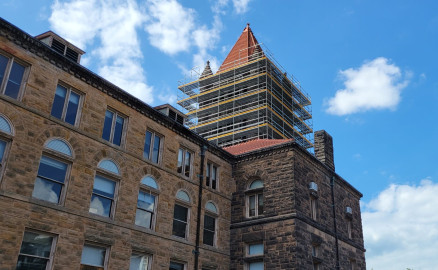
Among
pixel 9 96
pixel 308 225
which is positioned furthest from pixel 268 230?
pixel 9 96

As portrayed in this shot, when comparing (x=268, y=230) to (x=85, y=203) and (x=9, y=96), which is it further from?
(x=9, y=96)

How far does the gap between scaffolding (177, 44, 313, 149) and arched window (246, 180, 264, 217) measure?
22.3m

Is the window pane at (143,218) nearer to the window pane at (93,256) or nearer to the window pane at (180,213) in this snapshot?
the window pane at (180,213)

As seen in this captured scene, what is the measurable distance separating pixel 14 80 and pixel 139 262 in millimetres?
8738

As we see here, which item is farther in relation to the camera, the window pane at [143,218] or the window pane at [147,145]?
the window pane at [147,145]

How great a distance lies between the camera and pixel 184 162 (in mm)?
22531

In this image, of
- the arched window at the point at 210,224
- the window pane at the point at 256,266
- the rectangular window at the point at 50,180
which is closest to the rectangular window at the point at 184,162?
the arched window at the point at 210,224

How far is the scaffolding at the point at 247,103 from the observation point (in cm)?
4878

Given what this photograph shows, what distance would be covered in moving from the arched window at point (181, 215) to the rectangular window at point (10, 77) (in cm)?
880

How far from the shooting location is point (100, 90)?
18906mm

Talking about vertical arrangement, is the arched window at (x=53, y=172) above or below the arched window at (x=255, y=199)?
below

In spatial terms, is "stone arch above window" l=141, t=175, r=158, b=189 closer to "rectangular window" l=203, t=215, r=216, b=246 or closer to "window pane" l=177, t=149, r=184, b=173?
"window pane" l=177, t=149, r=184, b=173

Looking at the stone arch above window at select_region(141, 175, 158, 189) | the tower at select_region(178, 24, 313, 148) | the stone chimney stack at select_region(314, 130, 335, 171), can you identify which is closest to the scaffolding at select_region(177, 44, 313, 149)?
the tower at select_region(178, 24, 313, 148)

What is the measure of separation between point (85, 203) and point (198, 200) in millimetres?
6897
